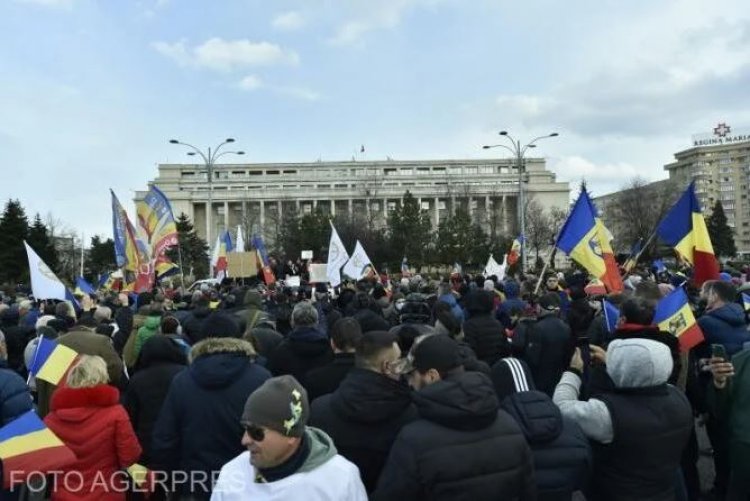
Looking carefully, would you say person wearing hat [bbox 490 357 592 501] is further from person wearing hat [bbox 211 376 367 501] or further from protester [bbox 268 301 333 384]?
protester [bbox 268 301 333 384]

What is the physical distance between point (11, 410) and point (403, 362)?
233cm

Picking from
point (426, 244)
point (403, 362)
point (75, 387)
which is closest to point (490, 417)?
point (403, 362)

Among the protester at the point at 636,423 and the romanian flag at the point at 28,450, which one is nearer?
the romanian flag at the point at 28,450

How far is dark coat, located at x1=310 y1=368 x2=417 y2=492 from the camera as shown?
323cm

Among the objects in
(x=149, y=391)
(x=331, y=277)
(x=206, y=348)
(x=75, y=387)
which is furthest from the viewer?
(x=331, y=277)

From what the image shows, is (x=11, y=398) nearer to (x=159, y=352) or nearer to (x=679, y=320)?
(x=159, y=352)

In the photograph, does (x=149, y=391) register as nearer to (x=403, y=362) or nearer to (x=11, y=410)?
(x=11, y=410)

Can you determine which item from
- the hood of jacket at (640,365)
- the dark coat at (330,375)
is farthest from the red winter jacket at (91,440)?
the hood of jacket at (640,365)

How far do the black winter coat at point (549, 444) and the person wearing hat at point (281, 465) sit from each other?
937mm

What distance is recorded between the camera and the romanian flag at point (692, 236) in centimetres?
720

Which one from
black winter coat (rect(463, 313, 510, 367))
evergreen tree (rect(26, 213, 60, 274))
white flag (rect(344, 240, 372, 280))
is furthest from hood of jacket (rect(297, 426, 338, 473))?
evergreen tree (rect(26, 213, 60, 274))

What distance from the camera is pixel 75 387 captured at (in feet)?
12.1

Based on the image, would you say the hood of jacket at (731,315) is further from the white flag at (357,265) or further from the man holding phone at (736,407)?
the white flag at (357,265)

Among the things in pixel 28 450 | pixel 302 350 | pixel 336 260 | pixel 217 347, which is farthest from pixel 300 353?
pixel 336 260
